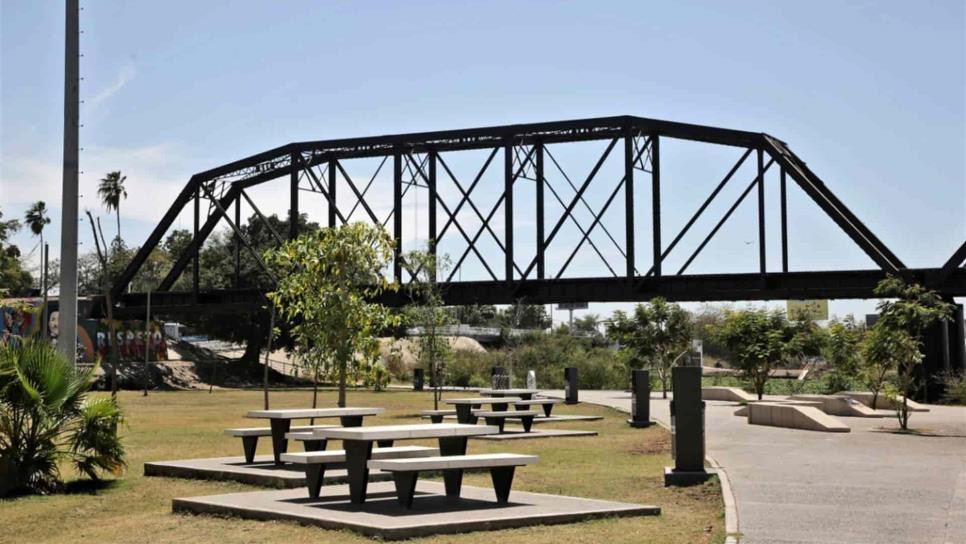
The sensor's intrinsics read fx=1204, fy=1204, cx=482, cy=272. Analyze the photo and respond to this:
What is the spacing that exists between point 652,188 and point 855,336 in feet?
77.0

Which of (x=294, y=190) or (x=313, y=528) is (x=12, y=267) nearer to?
(x=294, y=190)

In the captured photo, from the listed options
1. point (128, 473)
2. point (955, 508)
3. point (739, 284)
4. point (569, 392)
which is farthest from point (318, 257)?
point (739, 284)

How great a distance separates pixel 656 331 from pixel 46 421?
3231 cm

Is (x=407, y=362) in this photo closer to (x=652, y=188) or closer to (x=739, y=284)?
(x=652, y=188)

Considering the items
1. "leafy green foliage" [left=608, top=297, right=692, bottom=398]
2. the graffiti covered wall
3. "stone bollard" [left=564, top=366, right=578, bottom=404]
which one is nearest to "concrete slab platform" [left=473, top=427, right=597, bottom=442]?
"stone bollard" [left=564, top=366, right=578, bottom=404]

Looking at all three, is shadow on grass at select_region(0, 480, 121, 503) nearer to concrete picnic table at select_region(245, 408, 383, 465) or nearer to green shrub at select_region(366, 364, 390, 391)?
concrete picnic table at select_region(245, 408, 383, 465)

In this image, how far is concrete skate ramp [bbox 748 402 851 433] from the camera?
25906 millimetres

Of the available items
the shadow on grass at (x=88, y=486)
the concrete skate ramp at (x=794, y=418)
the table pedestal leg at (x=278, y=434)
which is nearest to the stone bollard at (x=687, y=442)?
the table pedestal leg at (x=278, y=434)

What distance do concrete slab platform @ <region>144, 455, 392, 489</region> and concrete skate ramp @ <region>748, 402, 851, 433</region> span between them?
508 inches

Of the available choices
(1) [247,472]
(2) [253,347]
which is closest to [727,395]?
(1) [247,472]

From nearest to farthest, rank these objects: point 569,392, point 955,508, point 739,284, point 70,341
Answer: point 955,508 < point 70,341 < point 569,392 < point 739,284

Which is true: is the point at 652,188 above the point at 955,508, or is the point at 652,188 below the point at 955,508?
above

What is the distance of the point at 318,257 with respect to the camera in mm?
23078

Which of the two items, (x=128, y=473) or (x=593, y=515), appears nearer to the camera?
(x=593, y=515)
